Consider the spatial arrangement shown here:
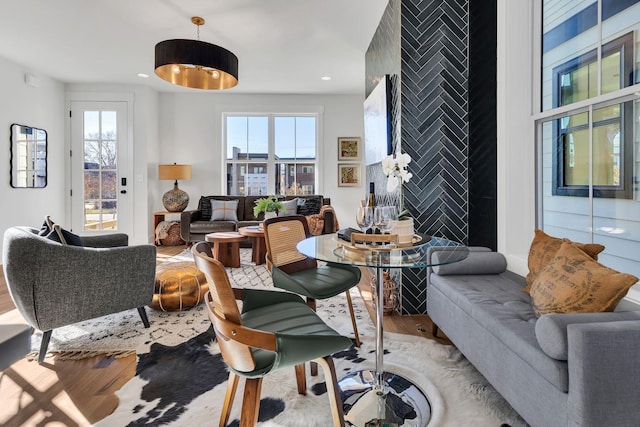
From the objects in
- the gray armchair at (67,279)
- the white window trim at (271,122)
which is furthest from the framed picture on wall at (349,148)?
the gray armchair at (67,279)

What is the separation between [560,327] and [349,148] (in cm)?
580

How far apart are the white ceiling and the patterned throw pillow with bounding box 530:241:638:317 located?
2.89m

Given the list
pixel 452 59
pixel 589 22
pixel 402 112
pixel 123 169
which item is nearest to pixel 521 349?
pixel 589 22

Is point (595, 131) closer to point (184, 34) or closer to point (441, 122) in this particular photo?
point (441, 122)

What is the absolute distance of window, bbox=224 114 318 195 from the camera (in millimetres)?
6699

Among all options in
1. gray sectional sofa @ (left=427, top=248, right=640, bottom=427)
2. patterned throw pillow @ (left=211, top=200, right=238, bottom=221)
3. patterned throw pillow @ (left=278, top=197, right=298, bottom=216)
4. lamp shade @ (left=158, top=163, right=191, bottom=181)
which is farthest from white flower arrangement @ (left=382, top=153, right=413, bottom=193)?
lamp shade @ (left=158, top=163, right=191, bottom=181)

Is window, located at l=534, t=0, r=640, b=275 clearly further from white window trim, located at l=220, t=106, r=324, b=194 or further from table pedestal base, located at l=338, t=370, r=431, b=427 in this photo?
white window trim, located at l=220, t=106, r=324, b=194

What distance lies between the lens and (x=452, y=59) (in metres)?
2.80

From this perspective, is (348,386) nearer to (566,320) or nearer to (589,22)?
(566,320)

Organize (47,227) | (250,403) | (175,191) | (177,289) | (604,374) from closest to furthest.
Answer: (604,374) → (250,403) → (47,227) → (177,289) → (175,191)

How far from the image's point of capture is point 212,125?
6.57m

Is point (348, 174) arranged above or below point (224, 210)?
above

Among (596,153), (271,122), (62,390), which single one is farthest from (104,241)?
(271,122)

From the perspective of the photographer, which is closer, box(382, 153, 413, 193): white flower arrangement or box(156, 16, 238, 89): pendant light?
box(382, 153, 413, 193): white flower arrangement
